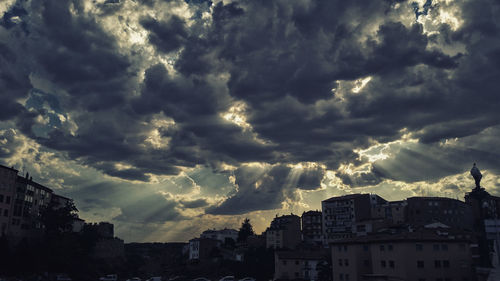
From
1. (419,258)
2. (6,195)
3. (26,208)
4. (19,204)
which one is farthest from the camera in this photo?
(26,208)

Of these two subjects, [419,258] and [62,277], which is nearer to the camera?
[419,258]

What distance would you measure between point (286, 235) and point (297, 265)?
3832 cm

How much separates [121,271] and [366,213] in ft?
313

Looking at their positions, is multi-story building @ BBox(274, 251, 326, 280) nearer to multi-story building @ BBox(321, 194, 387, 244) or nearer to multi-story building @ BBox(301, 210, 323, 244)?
multi-story building @ BBox(321, 194, 387, 244)

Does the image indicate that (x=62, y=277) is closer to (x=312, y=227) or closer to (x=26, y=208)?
(x=26, y=208)

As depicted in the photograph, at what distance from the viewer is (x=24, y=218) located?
114062mm

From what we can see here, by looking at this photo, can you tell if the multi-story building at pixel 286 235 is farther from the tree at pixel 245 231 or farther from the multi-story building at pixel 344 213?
the tree at pixel 245 231

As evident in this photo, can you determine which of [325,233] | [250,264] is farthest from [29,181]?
[325,233]

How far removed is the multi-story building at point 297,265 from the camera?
110 m

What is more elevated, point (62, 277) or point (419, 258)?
point (419, 258)

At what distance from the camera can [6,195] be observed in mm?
104188

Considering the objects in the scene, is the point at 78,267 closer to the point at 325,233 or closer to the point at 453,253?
the point at 325,233

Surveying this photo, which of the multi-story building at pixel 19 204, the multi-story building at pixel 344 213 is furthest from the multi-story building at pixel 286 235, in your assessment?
the multi-story building at pixel 19 204

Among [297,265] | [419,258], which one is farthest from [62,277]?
[419,258]
